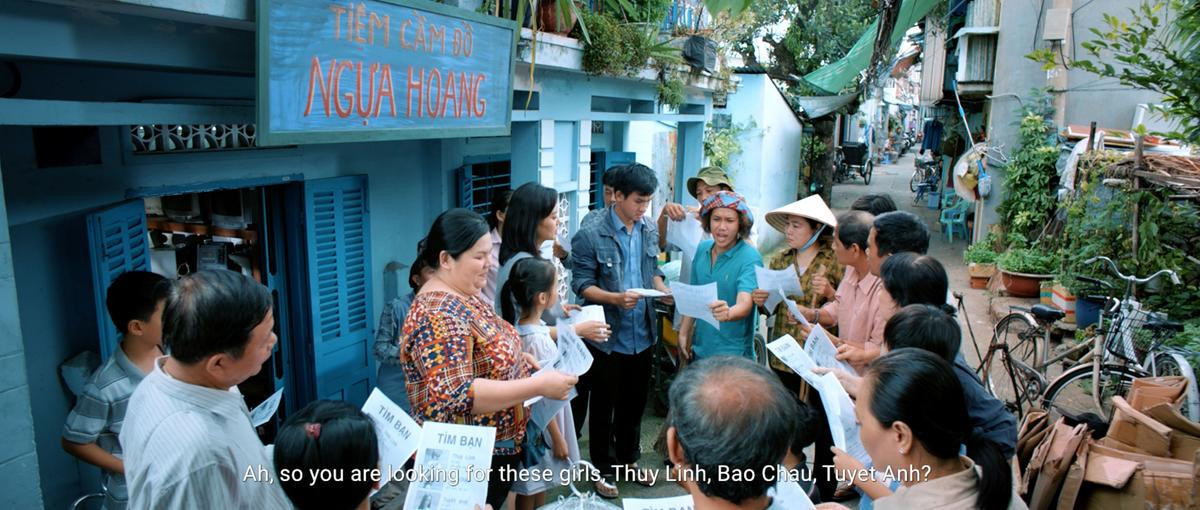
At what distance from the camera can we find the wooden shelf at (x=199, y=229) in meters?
4.33

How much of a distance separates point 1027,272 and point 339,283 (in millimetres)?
7965

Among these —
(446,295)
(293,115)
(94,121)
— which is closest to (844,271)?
(446,295)

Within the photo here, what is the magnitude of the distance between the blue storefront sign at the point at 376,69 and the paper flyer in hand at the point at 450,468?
1.23 m

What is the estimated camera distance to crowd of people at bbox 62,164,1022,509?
1661 millimetres

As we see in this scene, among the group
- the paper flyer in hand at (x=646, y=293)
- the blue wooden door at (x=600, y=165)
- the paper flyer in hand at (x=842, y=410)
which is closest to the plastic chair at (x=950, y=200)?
the blue wooden door at (x=600, y=165)

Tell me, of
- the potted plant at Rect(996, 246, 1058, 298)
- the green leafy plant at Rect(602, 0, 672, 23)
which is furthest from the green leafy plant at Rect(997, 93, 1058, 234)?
the green leafy plant at Rect(602, 0, 672, 23)

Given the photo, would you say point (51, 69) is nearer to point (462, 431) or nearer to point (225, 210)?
point (225, 210)

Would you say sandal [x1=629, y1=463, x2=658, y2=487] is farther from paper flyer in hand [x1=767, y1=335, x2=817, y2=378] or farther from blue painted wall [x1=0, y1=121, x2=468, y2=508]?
blue painted wall [x1=0, y1=121, x2=468, y2=508]

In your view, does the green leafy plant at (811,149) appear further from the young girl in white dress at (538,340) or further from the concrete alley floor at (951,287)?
the young girl in white dress at (538,340)

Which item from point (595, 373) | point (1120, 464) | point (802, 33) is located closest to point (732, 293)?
point (595, 373)

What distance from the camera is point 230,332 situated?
175 centimetres

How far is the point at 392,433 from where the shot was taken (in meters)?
2.16

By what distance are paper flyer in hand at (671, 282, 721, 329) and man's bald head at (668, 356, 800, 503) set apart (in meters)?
2.02

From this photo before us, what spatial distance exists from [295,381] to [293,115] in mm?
2243
